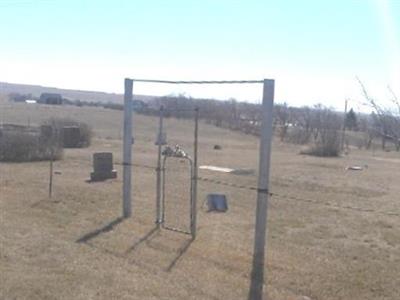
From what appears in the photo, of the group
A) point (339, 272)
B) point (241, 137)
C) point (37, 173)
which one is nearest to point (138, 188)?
point (37, 173)

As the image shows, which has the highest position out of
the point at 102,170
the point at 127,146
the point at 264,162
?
the point at 264,162

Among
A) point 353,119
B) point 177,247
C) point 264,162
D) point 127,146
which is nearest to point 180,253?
point 177,247

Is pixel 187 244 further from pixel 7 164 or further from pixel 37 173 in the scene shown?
pixel 7 164

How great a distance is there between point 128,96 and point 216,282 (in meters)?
4.87

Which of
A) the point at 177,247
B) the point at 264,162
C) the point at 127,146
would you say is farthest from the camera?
the point at 127,146

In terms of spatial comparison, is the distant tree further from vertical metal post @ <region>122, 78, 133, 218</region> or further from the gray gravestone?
the gray gravestone

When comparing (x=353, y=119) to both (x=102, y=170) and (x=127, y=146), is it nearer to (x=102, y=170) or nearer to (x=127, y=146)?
(x=102, y=170)

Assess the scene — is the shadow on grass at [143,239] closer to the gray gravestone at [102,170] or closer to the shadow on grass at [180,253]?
the shadow on grass at [180,253]

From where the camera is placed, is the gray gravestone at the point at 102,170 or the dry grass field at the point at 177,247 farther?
the gray gravestone at the point at 102,170

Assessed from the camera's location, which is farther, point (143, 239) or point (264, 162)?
point (143, 239)

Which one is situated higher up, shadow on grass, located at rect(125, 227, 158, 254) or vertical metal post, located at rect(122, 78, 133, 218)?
vertical metal post, located at rect(122, 78, 133, 218)

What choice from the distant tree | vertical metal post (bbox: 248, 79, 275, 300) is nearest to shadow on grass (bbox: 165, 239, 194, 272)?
vertical metal post (bbox: 248, 79, 275, 300)

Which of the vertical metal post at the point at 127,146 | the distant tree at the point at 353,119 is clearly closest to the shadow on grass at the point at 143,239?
the vertical metal post at the point at 127,146

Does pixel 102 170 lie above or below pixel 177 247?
below
